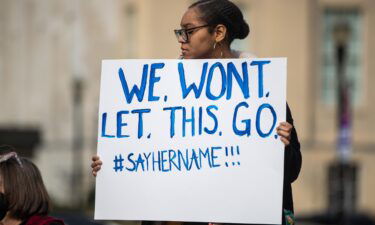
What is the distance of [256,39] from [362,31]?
2829 mm

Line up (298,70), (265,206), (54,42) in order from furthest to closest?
(54,42) < (298,70) < (265,206)

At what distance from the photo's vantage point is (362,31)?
2892 cm

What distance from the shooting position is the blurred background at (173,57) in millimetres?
28578

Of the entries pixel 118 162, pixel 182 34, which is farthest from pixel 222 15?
pixel 118 162

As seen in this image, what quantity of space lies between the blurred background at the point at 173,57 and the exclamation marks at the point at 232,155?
74.4 feet

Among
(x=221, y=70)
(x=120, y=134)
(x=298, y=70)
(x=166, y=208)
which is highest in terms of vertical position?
(x=298, y=70)

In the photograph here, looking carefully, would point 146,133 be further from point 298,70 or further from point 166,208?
point 298,70

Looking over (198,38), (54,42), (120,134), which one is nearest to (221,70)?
(198,38)

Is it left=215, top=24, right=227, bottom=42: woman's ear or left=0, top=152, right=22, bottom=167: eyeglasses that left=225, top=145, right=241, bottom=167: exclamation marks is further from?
left=0, top=152, right=22, bottom=167: eyeglasses

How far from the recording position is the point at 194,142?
15.1 feet

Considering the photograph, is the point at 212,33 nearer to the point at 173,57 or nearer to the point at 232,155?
the point at 232,155

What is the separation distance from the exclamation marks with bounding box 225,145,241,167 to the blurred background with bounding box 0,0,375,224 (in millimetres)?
22677

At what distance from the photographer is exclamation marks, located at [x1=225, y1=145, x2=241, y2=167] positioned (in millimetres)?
4547

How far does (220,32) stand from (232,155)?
533 mm
